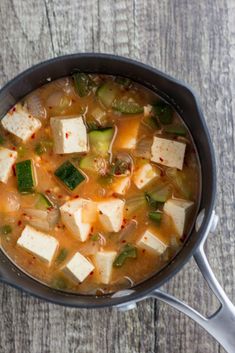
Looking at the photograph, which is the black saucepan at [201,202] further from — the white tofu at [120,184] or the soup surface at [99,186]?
the white tofu at [120,184]

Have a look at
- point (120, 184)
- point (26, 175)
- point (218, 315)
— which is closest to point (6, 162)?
point (26, 175)

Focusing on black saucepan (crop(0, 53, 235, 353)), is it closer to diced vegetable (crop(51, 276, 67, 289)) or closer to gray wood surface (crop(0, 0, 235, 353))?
diced vegetable (crop(51, 276, 67, 289))

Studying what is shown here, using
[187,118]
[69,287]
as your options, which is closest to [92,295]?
[69,287]

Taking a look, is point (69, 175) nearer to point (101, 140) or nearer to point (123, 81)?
point (101, 140)

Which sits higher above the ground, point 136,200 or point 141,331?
point 136,200

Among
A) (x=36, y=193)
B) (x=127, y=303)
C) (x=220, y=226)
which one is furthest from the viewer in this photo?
(x=220, y=226)

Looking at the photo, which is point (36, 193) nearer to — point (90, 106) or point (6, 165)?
point (6, 165)

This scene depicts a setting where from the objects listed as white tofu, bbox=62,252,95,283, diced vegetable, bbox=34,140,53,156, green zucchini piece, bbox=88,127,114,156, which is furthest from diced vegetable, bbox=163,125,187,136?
white tofu, bbox=62,252,95,283
